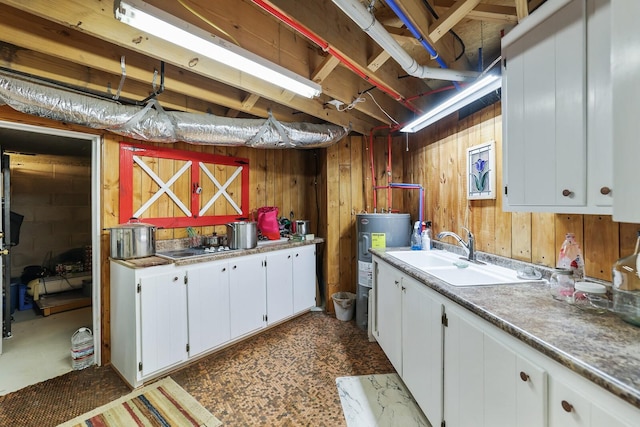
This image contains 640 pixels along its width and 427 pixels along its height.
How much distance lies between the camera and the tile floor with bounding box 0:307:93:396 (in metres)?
2.18

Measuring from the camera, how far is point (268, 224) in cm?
323

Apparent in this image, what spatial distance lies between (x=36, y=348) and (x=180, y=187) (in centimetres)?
204

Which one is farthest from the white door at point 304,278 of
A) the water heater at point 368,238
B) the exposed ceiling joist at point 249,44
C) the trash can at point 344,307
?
the exposed ceiling joist at point 249,44

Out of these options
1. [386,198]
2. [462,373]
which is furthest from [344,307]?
[462,373]

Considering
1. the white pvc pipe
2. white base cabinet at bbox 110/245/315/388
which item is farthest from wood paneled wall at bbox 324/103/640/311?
white base cabinet at bbox 110/245/315/388

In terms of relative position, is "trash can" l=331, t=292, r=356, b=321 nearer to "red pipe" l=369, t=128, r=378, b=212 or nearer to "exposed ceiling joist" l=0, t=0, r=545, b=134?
"red pipe" l=369, t=128, r=378, b=212

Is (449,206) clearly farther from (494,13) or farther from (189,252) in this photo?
(189,252)

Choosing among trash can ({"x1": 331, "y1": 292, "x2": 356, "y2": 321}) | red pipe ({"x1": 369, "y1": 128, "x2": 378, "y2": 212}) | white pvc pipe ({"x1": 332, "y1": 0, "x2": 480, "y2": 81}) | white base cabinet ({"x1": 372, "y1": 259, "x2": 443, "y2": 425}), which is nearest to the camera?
white pvc pipe ({"x1": 332, "y1": 0, "x2": 480, "y2": 81})

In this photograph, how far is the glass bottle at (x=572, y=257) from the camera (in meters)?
1.28

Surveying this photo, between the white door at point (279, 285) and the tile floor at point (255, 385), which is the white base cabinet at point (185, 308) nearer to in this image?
the white door at point (279, 285)

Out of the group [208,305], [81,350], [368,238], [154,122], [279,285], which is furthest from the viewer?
[279,285]

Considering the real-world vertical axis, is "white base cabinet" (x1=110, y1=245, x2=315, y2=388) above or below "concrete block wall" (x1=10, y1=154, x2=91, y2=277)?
below

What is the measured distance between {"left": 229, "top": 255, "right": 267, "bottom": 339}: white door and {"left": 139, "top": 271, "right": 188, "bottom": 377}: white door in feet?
1.50

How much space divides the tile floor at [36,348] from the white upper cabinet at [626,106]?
144 inches
